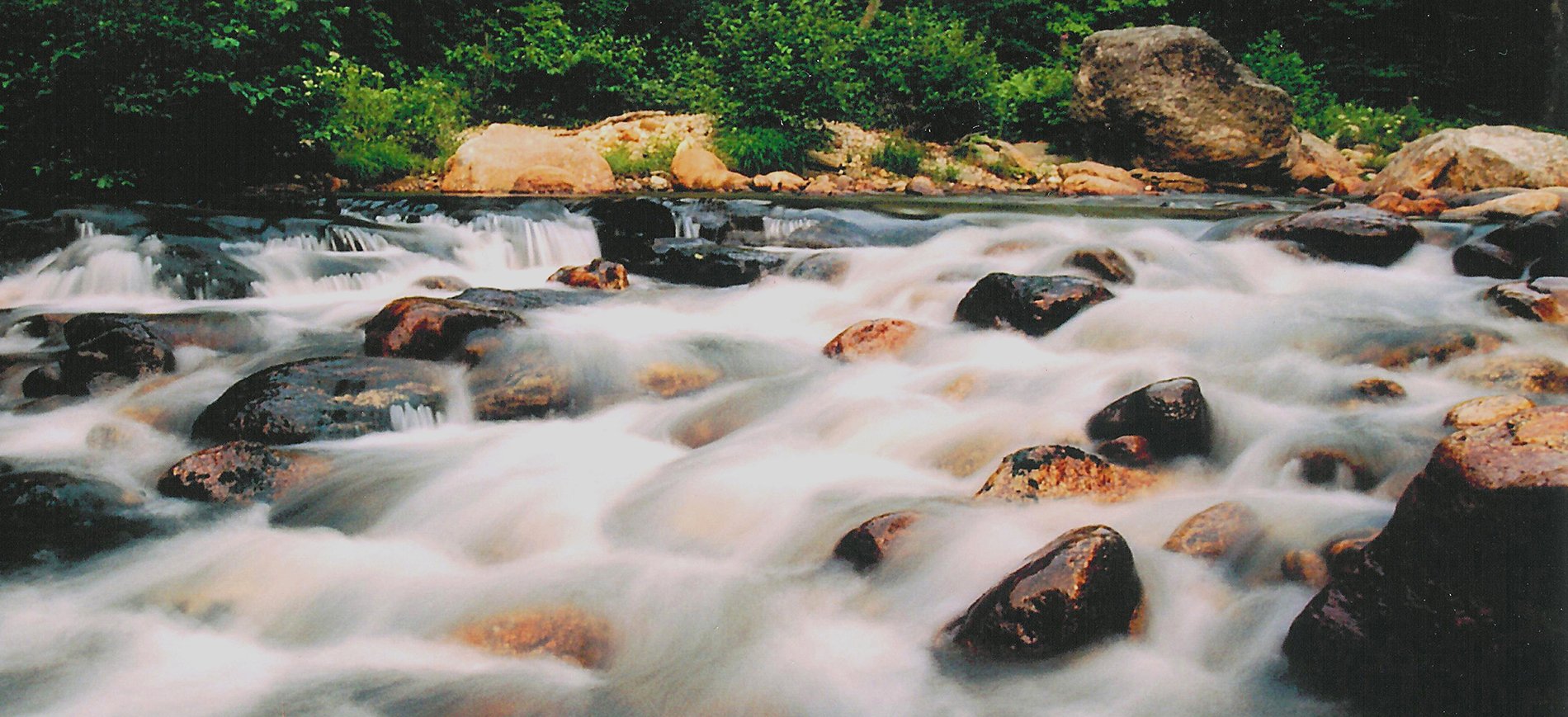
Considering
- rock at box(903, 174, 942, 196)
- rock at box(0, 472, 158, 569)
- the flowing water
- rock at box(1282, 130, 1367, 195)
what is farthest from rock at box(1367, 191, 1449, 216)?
rock at box(0, 472, 158, 569)

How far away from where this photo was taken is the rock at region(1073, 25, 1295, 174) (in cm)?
1369

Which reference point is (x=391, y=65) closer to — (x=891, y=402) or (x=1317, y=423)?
(x=891, y=402)

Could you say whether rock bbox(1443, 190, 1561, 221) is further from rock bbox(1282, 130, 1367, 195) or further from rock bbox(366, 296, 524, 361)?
rock bbox(366, 296, 524, 361)

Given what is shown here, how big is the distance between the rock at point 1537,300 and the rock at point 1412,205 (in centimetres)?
446

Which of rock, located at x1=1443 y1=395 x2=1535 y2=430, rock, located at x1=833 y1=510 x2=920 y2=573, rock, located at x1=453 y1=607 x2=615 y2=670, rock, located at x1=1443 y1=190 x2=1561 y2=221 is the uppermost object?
rock, located at x1=1443 y1=190 x2=1561 y2=221

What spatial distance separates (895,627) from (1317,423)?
6.91ft

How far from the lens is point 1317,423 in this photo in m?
3.66

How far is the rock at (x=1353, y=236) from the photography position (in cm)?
600

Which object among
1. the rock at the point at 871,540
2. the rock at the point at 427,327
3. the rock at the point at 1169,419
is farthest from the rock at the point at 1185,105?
the rock at the point at 871,540

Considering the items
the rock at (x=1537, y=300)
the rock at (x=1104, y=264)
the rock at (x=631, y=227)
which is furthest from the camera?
the rock at (x=631, y=227)

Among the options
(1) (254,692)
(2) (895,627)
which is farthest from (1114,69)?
(1) (254,692)

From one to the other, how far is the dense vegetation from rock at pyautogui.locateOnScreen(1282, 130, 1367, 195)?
86.1 inches

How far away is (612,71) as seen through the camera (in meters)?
15.9

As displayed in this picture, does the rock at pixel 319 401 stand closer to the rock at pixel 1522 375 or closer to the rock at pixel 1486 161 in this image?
the rock at pixel 1522 375
